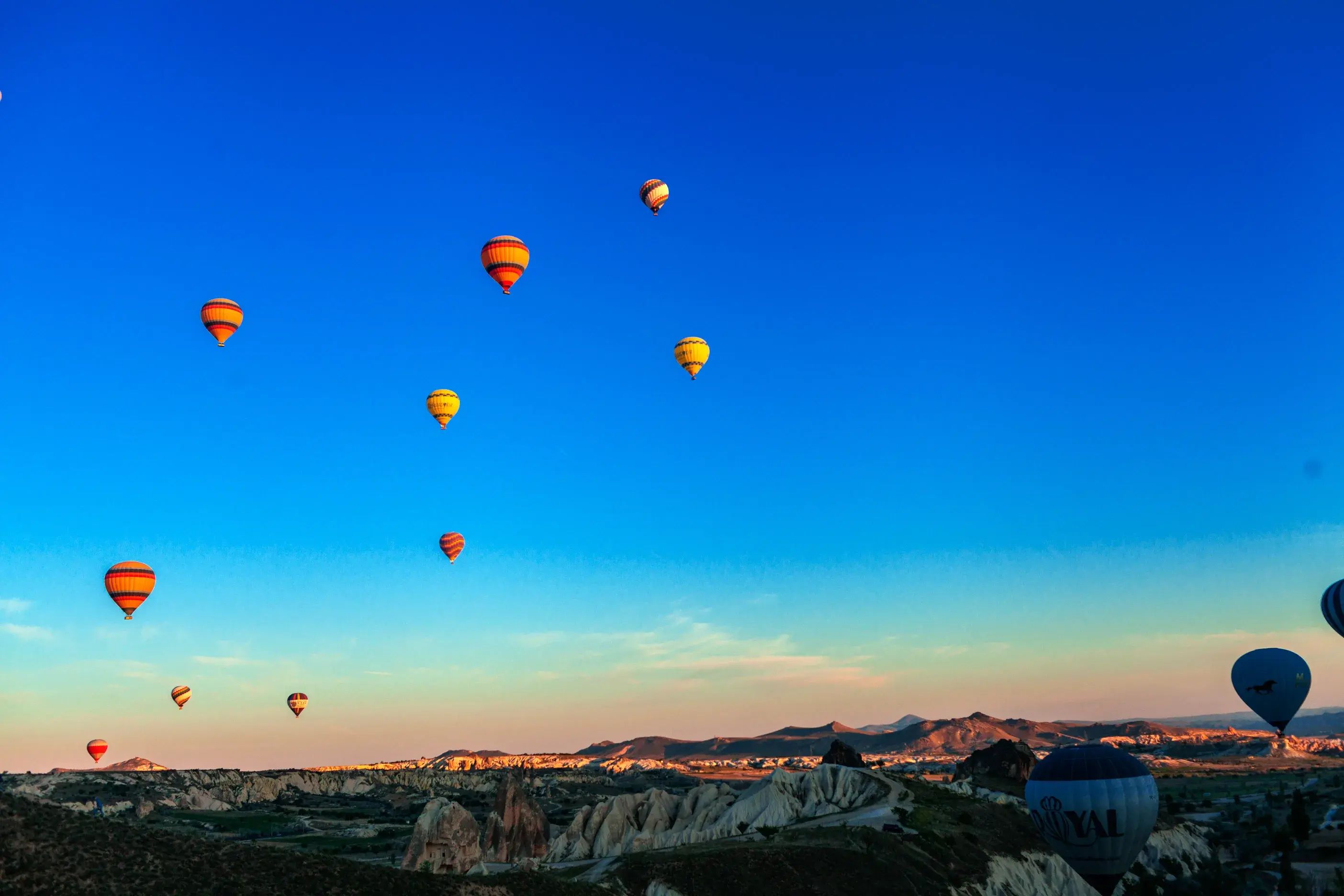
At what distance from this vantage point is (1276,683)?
8619 cm

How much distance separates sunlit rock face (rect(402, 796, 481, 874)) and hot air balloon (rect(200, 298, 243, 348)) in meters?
45.7

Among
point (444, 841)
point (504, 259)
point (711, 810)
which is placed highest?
point (504, 259)

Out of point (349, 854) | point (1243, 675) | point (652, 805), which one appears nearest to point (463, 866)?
point (652, 805)

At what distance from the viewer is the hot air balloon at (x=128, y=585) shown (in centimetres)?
9206

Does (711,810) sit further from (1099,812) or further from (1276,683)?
(1276,683)

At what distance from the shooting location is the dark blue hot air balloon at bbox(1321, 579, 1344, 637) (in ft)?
264

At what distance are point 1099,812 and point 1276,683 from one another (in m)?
35.0

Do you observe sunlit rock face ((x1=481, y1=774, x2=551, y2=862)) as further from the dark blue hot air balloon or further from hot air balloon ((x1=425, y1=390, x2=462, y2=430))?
the dark blue hot air balloon

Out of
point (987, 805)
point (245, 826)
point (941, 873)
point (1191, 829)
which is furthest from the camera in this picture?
point (245, 826)

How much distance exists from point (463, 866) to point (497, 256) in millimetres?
52584

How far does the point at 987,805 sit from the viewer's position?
106375 mm

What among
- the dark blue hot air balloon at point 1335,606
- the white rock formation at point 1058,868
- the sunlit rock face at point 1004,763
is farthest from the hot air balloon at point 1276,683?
the sunlit rock face at point 1004,763

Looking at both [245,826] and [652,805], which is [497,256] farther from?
[245,826]

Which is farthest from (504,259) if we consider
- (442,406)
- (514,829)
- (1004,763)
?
(1004,763)
